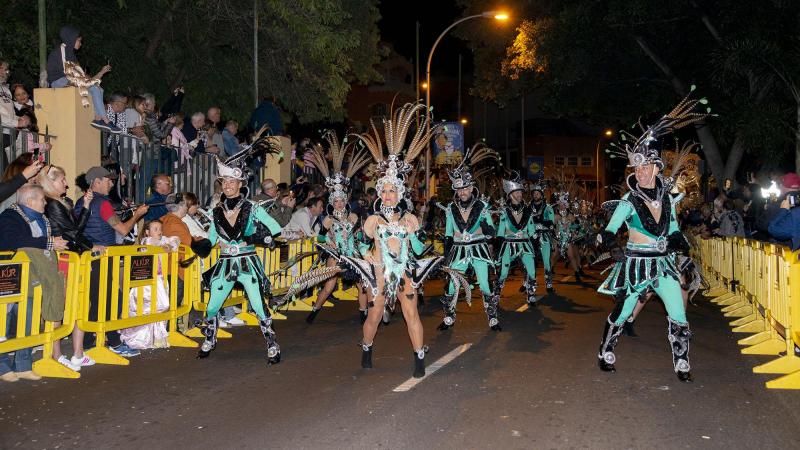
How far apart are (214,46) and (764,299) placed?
16830mm

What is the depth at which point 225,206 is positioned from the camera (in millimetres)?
9617

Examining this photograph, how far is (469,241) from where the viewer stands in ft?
38.5

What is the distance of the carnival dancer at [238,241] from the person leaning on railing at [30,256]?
1.74 m

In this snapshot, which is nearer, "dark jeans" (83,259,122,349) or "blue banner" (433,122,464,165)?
"dark jeans" (83,259,122,349)

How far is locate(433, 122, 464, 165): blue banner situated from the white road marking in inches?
607

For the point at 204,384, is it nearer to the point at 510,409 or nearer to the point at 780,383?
the point at 510,409

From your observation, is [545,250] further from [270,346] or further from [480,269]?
[270,346]

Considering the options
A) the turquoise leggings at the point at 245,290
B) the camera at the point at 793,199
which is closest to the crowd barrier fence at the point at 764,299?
the camera at the point at 793,199

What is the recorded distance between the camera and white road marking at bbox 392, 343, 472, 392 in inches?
312

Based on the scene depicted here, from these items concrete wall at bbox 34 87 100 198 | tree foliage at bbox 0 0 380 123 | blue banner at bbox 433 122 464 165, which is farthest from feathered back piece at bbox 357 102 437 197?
blue banner at bbox 433 122 464 165

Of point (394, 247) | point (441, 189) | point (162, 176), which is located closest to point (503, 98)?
point (441, 189)

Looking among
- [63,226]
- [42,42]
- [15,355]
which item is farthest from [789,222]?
[42,42]

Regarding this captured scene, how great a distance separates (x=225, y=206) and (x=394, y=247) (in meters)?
2.15

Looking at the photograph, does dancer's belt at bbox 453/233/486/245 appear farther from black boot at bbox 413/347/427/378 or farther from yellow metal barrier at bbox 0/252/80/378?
yellow metal barrier at bbox 0/252/80/378
